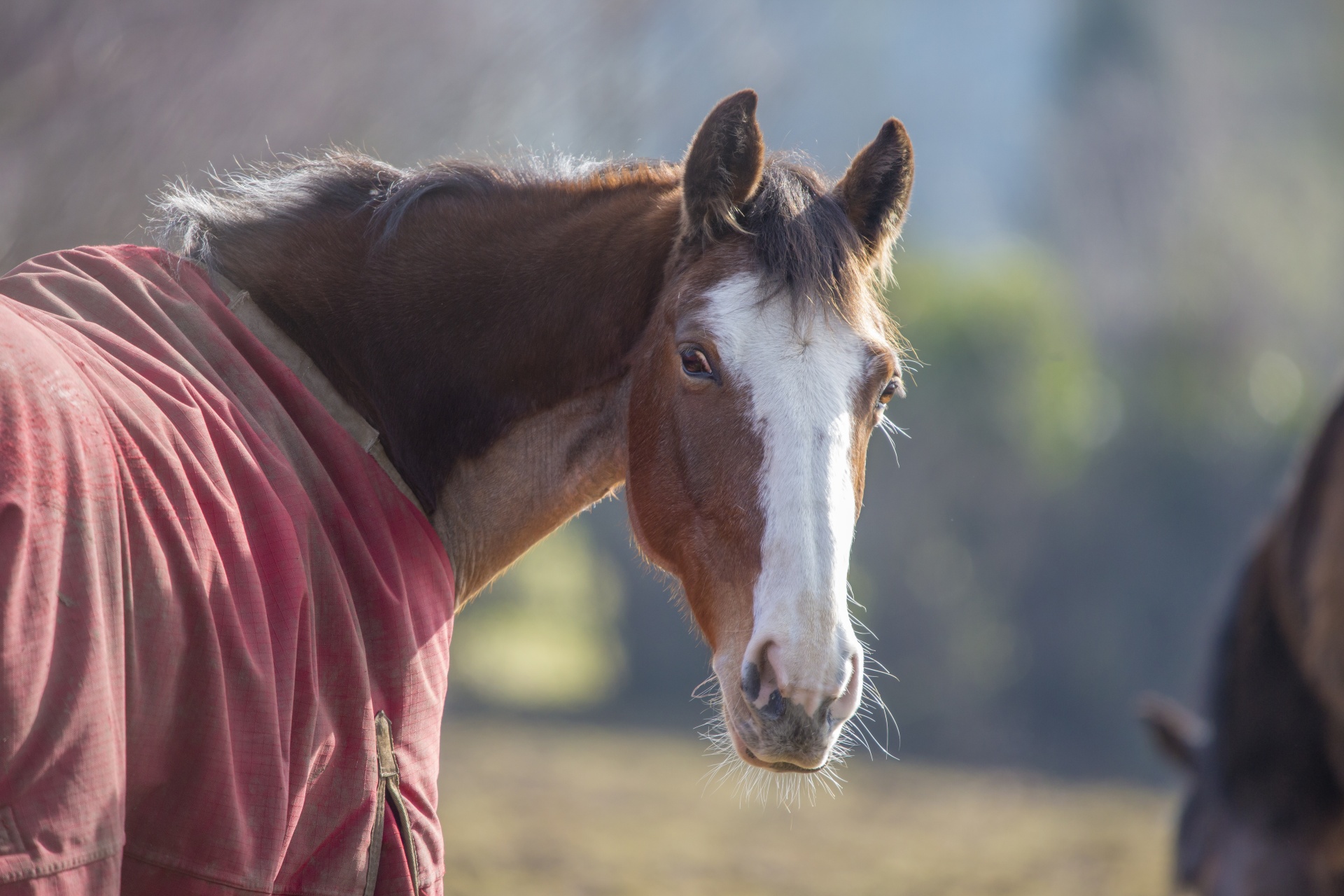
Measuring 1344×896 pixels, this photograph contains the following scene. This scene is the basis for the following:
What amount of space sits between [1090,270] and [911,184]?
1549cm

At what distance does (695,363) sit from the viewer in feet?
6.45

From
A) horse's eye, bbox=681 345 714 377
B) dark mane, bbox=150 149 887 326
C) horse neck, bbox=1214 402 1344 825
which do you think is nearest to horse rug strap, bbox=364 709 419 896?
horse's eye, bbox=681 345 714 377

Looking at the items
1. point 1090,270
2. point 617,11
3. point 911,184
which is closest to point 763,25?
point 617,11

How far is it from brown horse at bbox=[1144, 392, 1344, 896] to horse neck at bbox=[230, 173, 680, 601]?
3.68 meters

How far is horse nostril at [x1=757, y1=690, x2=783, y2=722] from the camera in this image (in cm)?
173

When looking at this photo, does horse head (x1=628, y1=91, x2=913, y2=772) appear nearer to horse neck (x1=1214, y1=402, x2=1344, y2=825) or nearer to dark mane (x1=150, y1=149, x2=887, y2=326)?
dark mane (x1=150, y1=149, x2=887, y2=326)

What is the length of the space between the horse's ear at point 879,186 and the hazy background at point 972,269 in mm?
393

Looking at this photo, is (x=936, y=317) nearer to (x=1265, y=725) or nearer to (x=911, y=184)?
(x=1265, y=725)

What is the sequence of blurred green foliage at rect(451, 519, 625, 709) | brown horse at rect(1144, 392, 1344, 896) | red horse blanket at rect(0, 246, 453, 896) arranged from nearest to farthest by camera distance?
red horse blanket at rect(0, 246, 453, 896), brown horse at rect(1144, 392, 1344, 896), blurred green foliage at rect(451, 519, 625, 709)

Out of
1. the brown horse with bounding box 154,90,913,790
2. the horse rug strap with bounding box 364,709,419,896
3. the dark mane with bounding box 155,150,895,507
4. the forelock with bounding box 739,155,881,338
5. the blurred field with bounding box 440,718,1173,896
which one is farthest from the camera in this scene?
the blurred field with bounding box 440,718,1173,896

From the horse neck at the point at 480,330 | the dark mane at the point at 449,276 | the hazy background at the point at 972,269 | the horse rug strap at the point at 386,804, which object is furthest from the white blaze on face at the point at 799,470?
the hazy background at the point at 972,269

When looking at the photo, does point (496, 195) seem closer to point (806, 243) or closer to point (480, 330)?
Answer: point (480, 330)

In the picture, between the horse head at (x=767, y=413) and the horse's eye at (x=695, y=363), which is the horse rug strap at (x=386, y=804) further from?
the horse's eye at (x=695, y=363)

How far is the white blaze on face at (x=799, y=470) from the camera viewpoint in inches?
67.3
